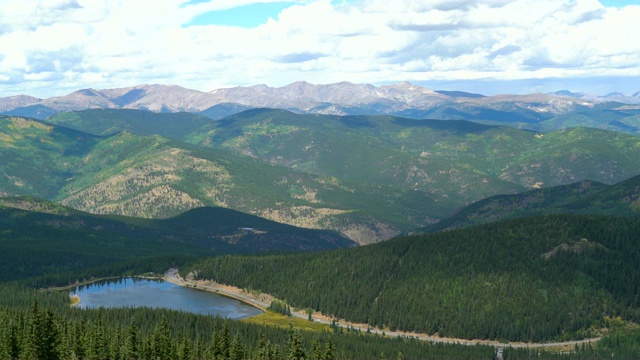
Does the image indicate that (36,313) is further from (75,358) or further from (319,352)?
(319,352)

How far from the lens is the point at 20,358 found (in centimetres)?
19700

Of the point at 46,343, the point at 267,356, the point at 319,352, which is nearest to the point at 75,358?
the point at 46,343

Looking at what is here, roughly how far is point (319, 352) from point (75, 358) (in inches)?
2394

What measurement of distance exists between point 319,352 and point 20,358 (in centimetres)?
7368

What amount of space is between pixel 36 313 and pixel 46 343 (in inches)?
318

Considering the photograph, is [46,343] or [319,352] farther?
[46,343]

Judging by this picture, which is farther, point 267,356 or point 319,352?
point 267,356

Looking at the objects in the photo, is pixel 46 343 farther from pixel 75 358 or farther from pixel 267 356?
pixel 267 356

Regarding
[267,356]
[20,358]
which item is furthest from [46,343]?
[267,356]

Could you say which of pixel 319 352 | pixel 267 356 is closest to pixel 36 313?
pixel 267 356

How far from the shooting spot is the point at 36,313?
195 metres

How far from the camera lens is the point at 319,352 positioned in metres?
183

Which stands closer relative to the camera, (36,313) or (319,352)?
(319,352)

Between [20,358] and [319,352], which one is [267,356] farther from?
[20,358]
